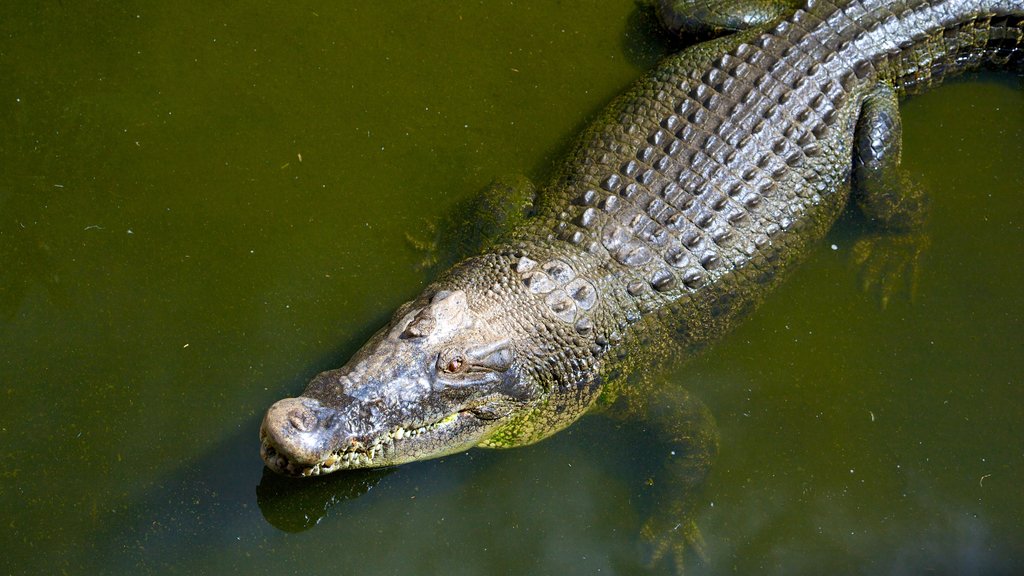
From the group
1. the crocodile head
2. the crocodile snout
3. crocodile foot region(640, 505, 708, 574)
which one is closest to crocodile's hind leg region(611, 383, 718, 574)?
crocodile foot region(640, 505, 708, 574)

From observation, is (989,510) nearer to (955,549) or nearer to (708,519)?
(955,549)

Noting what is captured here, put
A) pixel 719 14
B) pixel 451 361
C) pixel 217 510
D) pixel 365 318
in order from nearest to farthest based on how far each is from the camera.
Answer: pixel 451 361, pixel 217 510, pixel 365 318, pixel 719 14

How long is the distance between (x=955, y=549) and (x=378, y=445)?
8.18ft

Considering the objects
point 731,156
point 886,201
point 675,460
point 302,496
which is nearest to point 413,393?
point 302,496

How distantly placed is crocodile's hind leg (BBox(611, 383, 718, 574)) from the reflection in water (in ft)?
3.83

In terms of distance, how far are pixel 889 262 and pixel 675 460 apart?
1536 millimetres

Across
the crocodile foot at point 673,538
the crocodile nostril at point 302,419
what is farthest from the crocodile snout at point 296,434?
the crocodile foot at point 673,538

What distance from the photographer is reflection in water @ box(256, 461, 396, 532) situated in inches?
148

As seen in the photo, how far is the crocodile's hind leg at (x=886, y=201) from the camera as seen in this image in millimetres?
4316

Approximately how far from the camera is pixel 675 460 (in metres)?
3.96

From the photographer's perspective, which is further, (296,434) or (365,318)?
(365,318)

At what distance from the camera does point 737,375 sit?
4.24 meters

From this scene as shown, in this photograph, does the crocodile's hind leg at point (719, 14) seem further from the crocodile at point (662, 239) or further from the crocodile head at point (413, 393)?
the crocodile head at point (413, 393)

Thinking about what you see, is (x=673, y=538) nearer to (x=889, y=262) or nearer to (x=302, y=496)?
(x=302, y=496)
